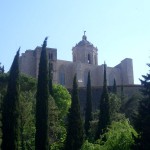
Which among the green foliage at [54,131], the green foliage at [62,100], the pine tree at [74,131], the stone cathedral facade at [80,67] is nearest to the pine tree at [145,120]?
the pine tree at [74,131]

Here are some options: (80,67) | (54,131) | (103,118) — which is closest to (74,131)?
(103,118)

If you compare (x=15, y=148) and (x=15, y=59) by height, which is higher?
(x=15, y=59)

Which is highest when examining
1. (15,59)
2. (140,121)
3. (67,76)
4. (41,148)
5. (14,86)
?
(67,76)

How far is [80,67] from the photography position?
65.8 m

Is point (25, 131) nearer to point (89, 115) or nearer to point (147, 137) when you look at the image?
point (89, 115)

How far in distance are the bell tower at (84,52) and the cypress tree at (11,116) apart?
46.6 meters

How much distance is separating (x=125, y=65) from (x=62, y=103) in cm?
2847

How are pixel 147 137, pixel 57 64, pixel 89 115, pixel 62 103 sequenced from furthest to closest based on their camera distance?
pixel 57 64, pixel 62 103, pixel 89 115, pixel 147 137

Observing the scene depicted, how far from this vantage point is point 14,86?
24406 mm

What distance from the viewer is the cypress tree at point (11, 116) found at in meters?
22.6

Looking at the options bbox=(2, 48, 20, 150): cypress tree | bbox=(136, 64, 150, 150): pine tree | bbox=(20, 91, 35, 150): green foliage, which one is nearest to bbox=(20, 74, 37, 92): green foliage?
bbox=(20, 91, 35, 150): green foliage

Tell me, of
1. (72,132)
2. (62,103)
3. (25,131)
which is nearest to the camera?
(72,132)

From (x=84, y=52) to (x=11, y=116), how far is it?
48.5 metres

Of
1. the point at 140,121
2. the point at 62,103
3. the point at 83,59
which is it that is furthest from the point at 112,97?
the point at 83,59
